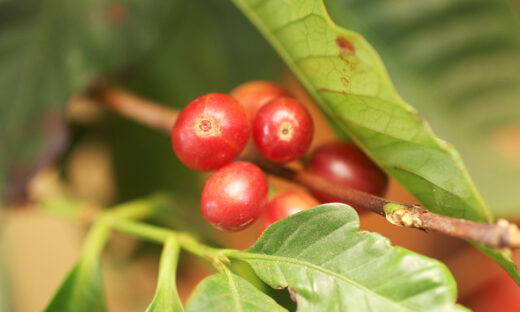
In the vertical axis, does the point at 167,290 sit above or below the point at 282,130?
below

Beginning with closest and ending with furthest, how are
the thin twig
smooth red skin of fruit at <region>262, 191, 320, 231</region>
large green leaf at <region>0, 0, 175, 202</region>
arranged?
1. the thin twig
2. smooth red skin of fruit at <region>262, 191, 320, 231</region>
3. large green leaf at <region>0, 0, 175, 202</region>

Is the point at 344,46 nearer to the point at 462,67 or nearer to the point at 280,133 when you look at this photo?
the point at 280,133

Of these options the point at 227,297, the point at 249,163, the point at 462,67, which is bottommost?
the point at 227,297

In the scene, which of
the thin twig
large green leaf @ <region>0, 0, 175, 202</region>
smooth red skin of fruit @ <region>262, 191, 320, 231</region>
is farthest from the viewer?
large green leaf @ <region>0, 0, 175, 202</region>

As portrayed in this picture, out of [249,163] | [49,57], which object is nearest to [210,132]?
[249,163]

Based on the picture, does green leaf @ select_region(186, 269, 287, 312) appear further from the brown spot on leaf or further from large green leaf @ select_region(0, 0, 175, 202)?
large green leaf @ select_region(0, 0, 175, 202)

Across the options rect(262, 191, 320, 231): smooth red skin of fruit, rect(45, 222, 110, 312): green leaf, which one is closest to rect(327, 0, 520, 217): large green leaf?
rect(262, 191, 320, 231): smooth red skin of fruit

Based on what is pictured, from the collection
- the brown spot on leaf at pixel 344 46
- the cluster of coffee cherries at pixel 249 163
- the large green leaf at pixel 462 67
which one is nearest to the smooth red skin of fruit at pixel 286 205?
the cluster of coffee cherries at pixel 249 163
